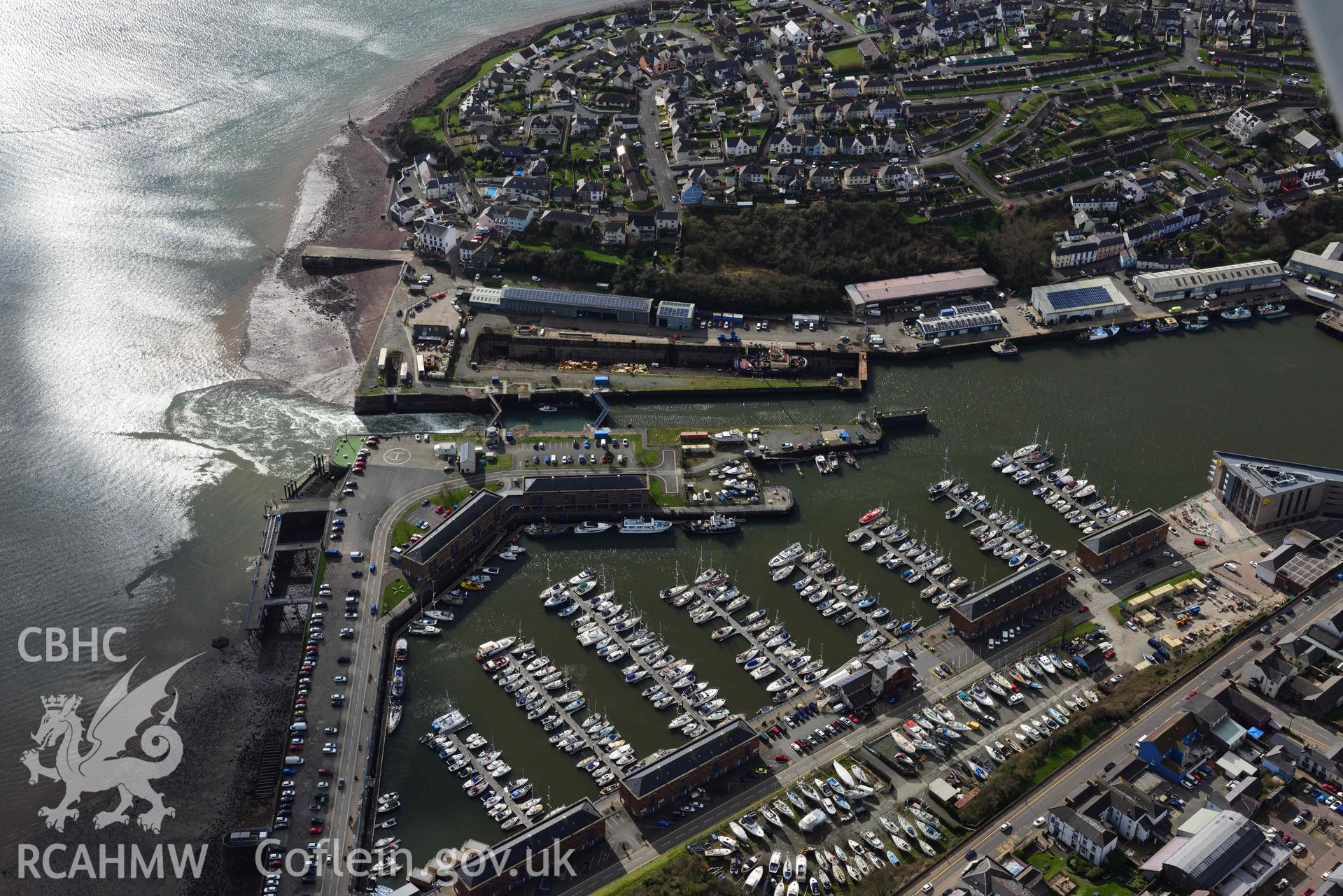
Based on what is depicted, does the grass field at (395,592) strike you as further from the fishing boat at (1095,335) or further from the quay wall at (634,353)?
the fishing boat at (1095,335)

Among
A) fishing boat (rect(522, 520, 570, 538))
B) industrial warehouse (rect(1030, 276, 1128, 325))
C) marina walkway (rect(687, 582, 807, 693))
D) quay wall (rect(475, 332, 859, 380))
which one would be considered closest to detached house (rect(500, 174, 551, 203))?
quay wall (rect(475, 332, 859, 380))

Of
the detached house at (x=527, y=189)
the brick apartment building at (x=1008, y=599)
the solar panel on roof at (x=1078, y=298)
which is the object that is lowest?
the brick apartment building at (x=1008, y=599)

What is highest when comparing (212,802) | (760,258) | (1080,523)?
(760,258)

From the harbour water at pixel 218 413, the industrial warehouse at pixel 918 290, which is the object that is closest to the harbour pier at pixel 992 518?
the harbour water at pixel 218 413

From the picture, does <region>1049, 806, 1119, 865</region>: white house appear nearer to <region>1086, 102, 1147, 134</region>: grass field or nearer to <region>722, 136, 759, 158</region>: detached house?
<region>722, 136, 759, 158</region>: detached house

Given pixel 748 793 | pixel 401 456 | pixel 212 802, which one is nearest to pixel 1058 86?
pixel 401 456

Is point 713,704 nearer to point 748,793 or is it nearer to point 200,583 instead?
point 748,793
